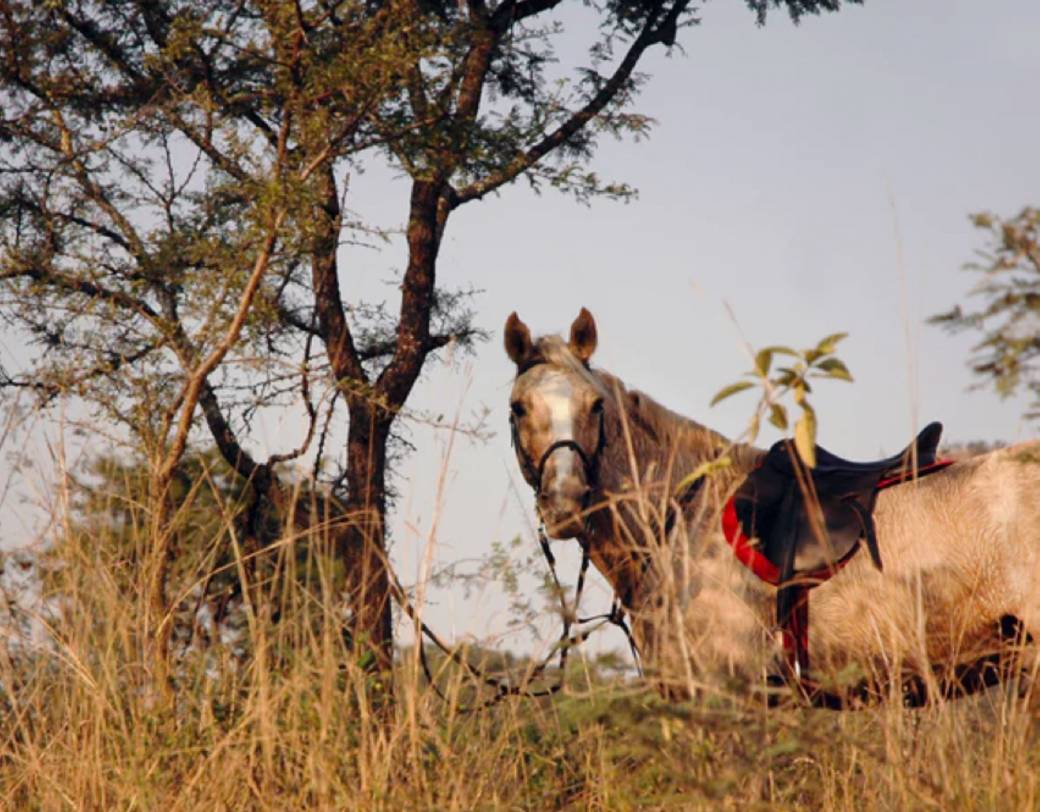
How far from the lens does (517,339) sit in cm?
Answer: 679

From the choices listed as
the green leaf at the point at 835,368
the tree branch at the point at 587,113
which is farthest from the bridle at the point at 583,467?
the tree branch at the point at 587,113

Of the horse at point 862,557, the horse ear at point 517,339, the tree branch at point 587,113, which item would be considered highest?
the tree branch at point 587,113

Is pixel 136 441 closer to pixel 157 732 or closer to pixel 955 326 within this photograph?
pixel 157 732

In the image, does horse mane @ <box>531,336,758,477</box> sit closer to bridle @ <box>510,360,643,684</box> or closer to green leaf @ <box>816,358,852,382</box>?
bridle @ <box>510,360,643,684</box>

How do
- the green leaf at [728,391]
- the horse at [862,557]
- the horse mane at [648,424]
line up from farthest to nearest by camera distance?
the horse mane at [648,424] → the horse at [862,557] → the green leaf at [728,391]

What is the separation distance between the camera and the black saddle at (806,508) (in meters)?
6.20

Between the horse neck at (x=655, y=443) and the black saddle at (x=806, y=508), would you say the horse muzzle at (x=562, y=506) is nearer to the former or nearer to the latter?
the horse neck at (x=655, y=443)

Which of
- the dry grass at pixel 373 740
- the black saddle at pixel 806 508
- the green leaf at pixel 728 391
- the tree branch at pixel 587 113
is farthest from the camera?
the tree branch at pixel 587 113

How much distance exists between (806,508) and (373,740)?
258cm

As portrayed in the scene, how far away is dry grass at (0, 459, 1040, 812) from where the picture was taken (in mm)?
3883

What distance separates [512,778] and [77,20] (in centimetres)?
976

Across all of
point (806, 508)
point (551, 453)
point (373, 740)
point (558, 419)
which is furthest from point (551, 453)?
point (373, 740)

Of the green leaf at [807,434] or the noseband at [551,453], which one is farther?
the noseband at [551,453]

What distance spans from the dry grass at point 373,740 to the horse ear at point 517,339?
5.58ft
